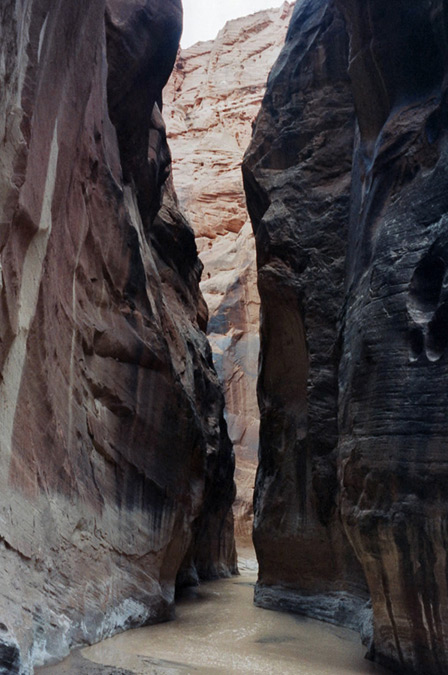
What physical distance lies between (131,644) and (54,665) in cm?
149

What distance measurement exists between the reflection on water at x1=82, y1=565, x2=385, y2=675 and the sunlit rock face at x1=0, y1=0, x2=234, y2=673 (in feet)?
1.24

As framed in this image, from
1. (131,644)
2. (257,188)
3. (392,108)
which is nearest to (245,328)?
(257,188)

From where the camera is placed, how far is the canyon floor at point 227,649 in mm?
5055

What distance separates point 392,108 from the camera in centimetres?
765

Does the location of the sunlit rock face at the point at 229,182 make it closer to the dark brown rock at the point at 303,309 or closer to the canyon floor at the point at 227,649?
the dark brown rock at the point at 303,309

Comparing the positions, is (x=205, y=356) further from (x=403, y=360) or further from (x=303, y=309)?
(x=403, y=360)

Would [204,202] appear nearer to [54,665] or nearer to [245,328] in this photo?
[245,328]

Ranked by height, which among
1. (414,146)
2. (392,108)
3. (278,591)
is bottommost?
(278,591)

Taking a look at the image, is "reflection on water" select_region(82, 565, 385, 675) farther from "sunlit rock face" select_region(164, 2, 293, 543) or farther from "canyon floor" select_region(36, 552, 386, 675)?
"sunlit rock face" select_region(164, 2, 293, 543)

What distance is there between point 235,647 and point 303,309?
5130 mm

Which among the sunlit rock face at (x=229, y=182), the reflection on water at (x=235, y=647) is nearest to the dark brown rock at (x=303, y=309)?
the reflection on water at (x=235, y=647)

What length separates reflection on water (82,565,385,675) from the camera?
207 inches

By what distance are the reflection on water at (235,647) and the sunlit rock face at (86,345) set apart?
0.38m

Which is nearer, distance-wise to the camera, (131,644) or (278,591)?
(131,644)
